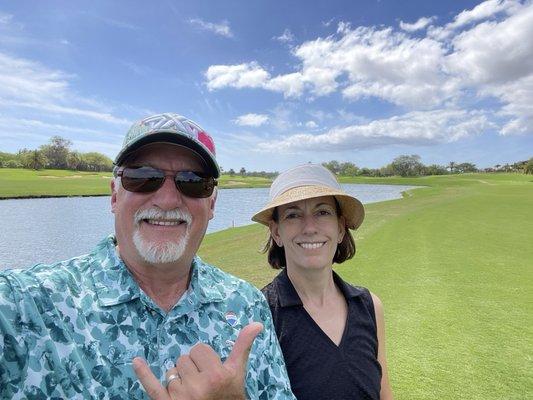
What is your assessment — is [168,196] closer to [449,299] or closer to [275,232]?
[275,232]

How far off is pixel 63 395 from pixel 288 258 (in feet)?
5.18

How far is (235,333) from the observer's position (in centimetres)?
180

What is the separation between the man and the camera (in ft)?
4.45

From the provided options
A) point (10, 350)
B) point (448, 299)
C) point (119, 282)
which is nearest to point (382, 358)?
point (119, 282)

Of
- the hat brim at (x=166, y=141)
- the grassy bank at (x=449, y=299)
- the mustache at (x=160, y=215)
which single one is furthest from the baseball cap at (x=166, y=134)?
the grassy bank at (x=449, y=299)

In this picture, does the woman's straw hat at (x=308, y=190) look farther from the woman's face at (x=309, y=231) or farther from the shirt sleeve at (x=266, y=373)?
the shirt sleeve at (x=266, y=373)

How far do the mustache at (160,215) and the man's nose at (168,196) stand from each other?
0.07ft

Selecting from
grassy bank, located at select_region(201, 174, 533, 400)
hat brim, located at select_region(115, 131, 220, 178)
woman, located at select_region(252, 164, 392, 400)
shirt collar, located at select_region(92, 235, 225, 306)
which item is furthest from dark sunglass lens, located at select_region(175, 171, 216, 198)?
grassy bank, located at select_region(201, 174, 533, 400)

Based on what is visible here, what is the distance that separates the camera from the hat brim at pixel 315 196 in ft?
8.25

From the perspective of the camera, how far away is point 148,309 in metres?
1.68

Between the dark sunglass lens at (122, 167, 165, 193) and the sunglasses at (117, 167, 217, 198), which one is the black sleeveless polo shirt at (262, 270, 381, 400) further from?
the dark sunglass lens at (122, 167, 165, 193)

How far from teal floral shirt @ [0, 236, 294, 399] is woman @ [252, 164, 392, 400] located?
0.43 metres

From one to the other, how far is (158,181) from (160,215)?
0.53ft

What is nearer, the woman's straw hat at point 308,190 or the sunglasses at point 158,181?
the sunglasses at point 158,181
